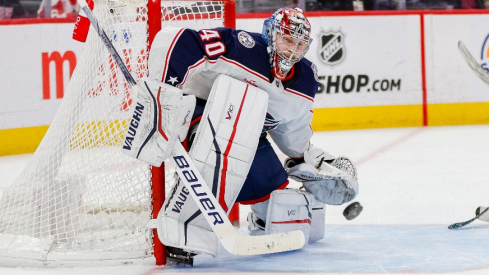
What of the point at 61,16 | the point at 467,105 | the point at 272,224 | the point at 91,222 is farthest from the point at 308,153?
the point at 467,105

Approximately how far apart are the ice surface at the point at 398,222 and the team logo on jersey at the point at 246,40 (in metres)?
0.70

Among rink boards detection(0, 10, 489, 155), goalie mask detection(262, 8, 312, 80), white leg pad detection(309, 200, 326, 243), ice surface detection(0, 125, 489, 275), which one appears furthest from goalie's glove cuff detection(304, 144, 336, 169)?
rink boards detection(0, 10, 489, 155)

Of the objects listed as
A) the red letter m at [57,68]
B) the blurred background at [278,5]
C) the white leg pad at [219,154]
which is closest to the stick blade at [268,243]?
the white leg pad at [219,154]

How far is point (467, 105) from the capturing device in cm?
673

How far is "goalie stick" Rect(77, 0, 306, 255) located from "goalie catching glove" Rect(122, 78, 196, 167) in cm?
7

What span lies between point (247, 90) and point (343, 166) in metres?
0.60

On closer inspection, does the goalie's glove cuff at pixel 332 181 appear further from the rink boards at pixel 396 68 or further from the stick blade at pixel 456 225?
the rink boards at pixel 396 68

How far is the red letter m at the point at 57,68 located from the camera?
538 cm

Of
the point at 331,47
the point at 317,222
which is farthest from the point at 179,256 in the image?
the point at 331,47

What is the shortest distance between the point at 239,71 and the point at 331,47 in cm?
386

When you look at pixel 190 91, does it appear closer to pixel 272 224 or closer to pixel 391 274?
pixel 272 224

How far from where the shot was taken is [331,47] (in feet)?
21.2

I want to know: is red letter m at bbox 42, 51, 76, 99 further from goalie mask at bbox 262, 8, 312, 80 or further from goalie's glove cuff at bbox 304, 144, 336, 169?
goalie mask at bbox 262, 8, 312, 80

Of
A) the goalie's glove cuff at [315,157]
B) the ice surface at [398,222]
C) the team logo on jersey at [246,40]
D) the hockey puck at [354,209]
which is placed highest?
the team logo on jersey at [246,40]
